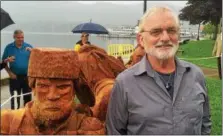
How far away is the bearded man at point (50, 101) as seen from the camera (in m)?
1.91

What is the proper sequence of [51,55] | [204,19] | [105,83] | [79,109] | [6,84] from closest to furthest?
[51,55], [79,109], [105,83], [6,84], [204,19]

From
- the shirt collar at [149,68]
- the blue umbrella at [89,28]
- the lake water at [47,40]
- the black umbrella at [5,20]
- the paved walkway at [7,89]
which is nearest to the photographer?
the shirt collar at [149,68]

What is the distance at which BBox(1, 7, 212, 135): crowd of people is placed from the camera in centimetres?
192

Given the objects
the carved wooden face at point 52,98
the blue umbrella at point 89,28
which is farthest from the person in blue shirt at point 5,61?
the carved wooden face at point 52,98

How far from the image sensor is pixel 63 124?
198 centimetres

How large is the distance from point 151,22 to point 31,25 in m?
3.05

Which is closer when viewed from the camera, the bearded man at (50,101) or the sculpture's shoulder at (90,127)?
the bearded man at (50,101)

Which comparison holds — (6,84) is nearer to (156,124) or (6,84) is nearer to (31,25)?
(31,25)

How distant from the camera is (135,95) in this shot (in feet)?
6.52

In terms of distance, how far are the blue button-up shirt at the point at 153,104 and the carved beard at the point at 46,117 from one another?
28cm

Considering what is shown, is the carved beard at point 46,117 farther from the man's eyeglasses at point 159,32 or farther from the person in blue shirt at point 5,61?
the person in blue shirt at point 5,61

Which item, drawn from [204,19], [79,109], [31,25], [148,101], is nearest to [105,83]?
[79,109]

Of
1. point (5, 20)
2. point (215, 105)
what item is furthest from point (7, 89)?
point (215, 105)

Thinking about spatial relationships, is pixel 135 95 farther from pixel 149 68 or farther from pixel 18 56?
pixel 18 56
